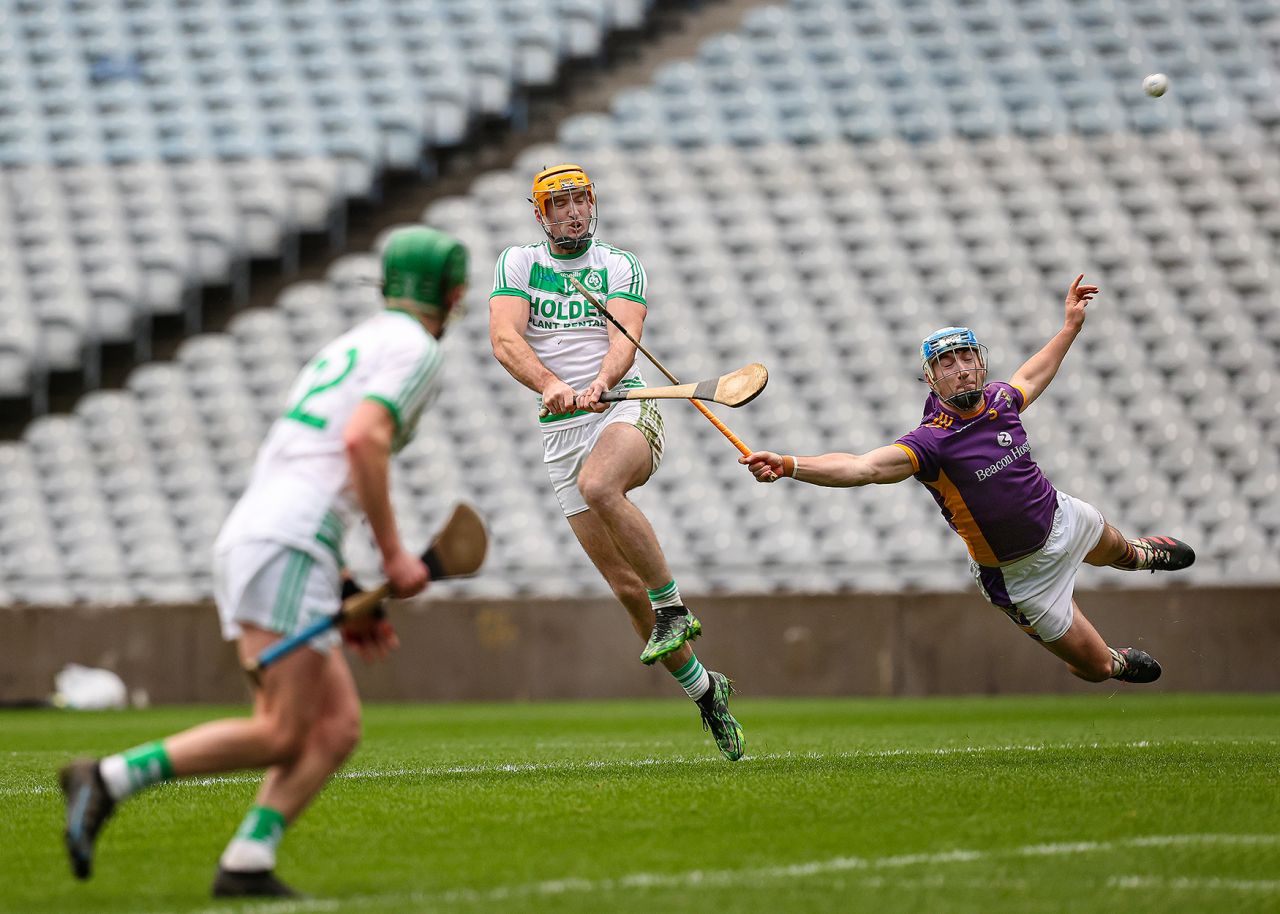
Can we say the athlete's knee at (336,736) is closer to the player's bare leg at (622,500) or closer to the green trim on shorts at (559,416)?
the player's bare leg at (622,500)

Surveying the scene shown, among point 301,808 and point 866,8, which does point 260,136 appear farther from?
point 301,808

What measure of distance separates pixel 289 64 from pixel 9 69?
134 inches

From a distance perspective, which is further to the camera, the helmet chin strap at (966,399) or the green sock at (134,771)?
the helmet chin strap at (966,399)

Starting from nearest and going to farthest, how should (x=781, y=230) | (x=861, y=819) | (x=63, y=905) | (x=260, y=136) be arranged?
1. (x=63, y=905)
2. (x=861, y=819)
3. (x=781, y=230)
4. (x=260, y=136)

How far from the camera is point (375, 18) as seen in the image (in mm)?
20453

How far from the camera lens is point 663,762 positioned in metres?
6.91

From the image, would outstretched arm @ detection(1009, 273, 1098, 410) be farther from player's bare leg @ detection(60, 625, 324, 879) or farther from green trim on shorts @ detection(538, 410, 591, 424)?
player's bare leg @ detection(60, 625, 324, 879)

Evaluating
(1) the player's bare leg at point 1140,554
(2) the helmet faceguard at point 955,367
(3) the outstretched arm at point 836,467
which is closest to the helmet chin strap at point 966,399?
(2) the helmet faceguard at point 955,367

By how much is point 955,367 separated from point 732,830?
2912 millimetres

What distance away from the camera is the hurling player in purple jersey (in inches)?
273

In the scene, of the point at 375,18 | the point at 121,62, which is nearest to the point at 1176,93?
the point at 375,18

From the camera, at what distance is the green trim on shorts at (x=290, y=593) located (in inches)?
148

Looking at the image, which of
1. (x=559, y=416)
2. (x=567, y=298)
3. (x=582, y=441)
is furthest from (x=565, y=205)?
(x=582, y=441)

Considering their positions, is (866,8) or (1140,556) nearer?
(1140,556)
